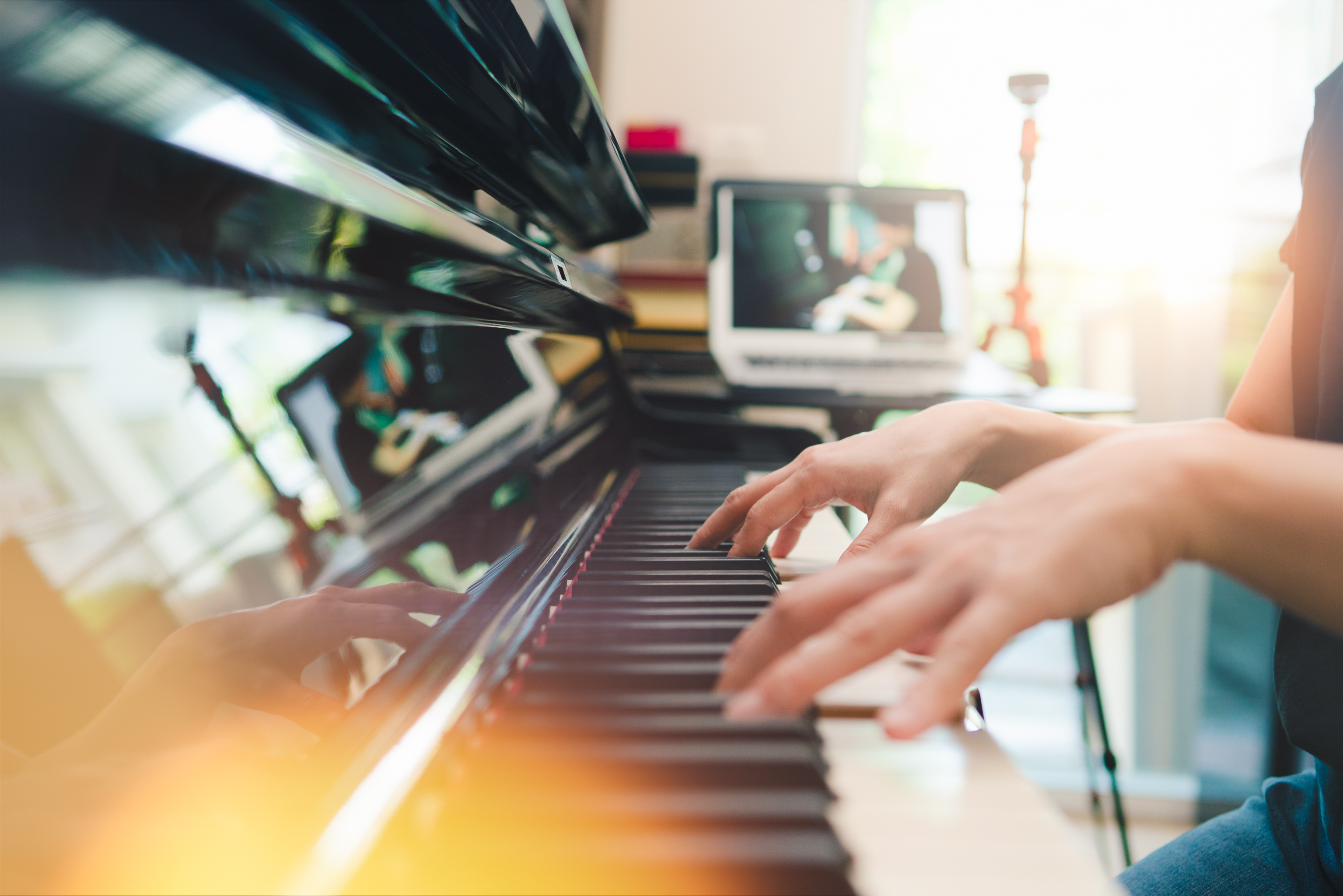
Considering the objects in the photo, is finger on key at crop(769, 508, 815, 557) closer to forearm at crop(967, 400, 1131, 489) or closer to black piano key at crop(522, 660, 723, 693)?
forearm at crop(967, 400, 1131, 489)

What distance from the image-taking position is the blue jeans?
66 cm

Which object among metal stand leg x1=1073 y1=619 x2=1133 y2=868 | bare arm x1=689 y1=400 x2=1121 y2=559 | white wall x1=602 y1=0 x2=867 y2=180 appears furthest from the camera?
white wall x1=602 y1=0 x2=867 y2=180

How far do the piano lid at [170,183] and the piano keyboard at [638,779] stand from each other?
0.87ft

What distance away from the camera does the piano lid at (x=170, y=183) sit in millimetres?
297

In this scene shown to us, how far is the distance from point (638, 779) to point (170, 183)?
1.11 ft

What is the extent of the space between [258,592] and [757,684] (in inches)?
9.8

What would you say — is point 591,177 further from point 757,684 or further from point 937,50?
point 937,50

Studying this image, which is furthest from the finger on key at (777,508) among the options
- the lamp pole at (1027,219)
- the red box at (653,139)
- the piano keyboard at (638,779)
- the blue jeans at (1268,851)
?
the red box at (653,139)

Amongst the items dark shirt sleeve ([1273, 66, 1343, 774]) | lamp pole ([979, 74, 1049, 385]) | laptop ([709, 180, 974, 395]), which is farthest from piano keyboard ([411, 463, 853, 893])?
lamp pole ([979, 74, 1049, 385])

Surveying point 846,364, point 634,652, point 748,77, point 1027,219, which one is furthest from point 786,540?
point 748,77

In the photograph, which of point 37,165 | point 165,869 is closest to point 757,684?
point 165,869

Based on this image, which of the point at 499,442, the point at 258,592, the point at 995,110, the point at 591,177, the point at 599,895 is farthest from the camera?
the point at 995,110

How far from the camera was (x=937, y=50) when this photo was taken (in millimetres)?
2924

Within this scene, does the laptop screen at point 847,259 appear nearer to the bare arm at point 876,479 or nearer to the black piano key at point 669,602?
the bare arm at point 876,479
